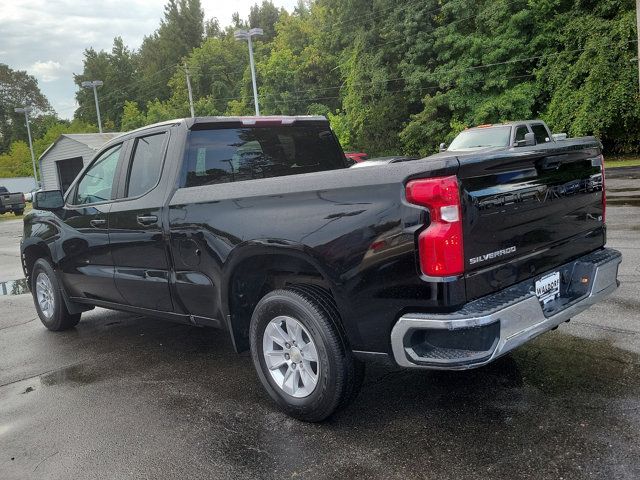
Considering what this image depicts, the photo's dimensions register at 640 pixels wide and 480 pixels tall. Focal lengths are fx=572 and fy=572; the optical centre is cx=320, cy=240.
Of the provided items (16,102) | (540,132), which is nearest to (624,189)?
(540,132)

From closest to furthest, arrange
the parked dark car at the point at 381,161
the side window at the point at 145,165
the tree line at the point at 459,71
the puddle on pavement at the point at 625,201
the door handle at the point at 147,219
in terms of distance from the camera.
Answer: the parked dark car at the point at 381,161 < the door handle at the point at 147,219 < the side window at the point at 145,165 < the puddle on pavement at the point at 625,201 < the tree line at the point at 459,71

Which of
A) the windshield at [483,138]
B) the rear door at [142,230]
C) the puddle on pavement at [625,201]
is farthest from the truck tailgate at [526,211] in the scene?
the windshield at [483,138]

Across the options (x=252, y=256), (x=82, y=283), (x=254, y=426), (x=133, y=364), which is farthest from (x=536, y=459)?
(x=82, y=283)

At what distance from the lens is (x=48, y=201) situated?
5438 millimetres

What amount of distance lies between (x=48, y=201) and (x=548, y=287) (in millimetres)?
4492

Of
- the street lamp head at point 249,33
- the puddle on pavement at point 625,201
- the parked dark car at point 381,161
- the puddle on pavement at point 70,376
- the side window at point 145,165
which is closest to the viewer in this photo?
the parked dark car at point 381,161

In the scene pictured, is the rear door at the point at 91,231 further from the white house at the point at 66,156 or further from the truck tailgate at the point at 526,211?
the white house at the point at 66,156

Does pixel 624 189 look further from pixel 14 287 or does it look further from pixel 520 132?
pixel 14 287

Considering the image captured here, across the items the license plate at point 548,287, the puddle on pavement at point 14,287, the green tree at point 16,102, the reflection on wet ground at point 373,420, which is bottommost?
the puddle on pavement at point 14,287

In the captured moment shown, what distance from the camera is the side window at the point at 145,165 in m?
4.45

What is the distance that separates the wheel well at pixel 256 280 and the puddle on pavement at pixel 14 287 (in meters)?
6.16

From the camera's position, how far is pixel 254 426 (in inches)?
137

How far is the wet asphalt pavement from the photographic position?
2.91m

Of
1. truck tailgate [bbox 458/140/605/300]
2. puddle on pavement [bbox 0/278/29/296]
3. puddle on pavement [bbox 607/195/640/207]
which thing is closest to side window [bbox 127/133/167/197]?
truck tailgate [bbox 458/140/605/300]
